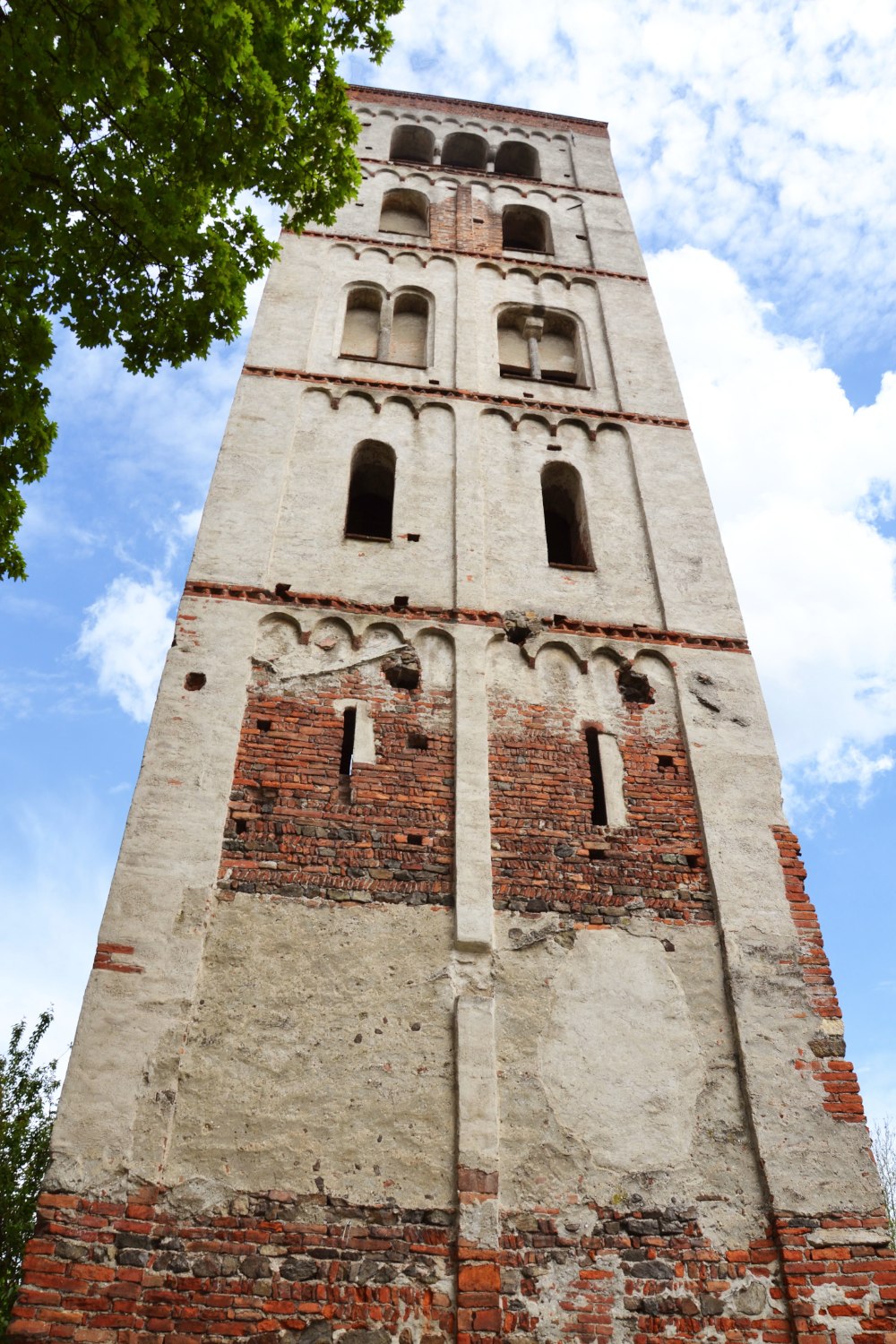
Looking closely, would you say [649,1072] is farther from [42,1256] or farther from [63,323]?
[63,323]

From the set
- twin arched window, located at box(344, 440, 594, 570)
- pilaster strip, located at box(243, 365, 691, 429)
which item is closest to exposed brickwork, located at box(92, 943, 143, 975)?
twin arched window, located at box(344, 440, 594, 570)

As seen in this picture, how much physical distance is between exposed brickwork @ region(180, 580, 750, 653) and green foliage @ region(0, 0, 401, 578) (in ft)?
8.39

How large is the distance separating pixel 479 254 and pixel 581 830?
9.44 m

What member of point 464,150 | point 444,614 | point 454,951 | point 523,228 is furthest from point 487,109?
point 454,951

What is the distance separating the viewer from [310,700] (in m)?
8.19

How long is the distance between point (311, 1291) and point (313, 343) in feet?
31.8

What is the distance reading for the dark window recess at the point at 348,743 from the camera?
783cm

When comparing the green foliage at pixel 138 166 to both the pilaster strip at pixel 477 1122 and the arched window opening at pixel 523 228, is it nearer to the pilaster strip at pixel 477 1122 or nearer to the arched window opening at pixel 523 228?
the pilaster strip at pixel 477 1122

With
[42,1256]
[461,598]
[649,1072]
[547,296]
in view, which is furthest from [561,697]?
[547,296]

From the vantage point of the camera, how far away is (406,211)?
623 inches

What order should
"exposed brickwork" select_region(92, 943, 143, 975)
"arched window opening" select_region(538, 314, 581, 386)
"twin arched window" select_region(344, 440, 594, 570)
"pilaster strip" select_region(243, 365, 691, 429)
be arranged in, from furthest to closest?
1. "arched window opening" select_region(538, 314, 581, 386)
2. "pilaster strip" select_region(243, 365, 691, 429)
3. "twin arched window" select_region(344, 440, 594, 570)
4. "exposed brickwork" select_region(92, 943, 143, 975)

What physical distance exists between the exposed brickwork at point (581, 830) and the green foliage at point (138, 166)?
12.6ft

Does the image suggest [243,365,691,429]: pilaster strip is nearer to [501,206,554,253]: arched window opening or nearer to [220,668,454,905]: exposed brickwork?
[220,668,454,905]: exposed brickwork

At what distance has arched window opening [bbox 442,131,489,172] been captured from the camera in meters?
17.5
